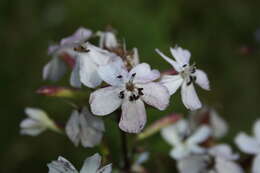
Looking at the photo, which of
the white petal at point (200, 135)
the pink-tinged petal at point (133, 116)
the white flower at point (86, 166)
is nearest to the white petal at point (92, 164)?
the white flower at point (86, 166)

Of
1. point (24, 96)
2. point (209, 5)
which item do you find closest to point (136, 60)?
point (24, 96)

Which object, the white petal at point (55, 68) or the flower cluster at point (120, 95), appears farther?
the white petal at point (55, 68)

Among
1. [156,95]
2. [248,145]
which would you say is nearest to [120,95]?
[156,95]

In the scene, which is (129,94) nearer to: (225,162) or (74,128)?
(74,128)

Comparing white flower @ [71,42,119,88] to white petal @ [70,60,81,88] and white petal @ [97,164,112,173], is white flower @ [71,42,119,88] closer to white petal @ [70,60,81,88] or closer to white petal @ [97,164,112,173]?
white petal @ [70,60,81,88]

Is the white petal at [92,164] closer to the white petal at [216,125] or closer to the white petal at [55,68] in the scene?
the white petal at [55,68]

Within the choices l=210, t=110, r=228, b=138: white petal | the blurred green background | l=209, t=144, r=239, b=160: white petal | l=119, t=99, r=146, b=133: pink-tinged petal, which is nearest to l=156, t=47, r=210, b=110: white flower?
l=119, t=99, r=146, b=133: pink-tinged petal
